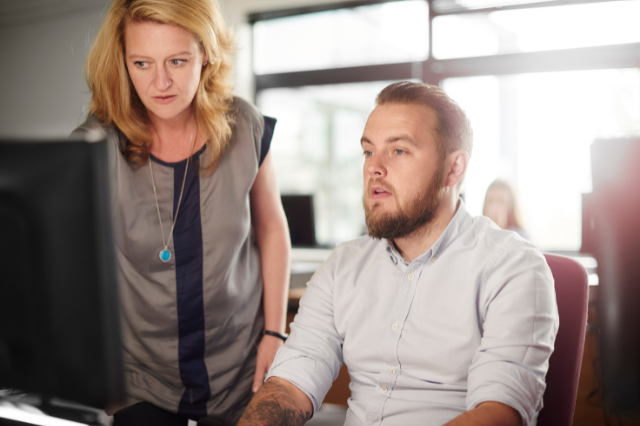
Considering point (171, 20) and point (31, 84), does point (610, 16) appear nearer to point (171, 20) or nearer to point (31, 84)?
point (171, 20)

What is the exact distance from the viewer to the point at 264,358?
1366mm

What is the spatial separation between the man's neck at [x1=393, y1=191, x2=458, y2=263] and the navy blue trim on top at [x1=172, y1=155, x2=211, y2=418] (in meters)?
0.51

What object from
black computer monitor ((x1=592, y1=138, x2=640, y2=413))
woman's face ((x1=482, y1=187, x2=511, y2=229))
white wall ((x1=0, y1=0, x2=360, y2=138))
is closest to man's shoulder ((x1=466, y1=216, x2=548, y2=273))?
black computer monitor ((x1=592, y1=138, x2=640, y2=413))

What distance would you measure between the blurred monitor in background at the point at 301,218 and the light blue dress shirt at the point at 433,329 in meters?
2.21

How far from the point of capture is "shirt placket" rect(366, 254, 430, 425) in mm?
1189

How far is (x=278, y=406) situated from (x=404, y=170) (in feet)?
2.04

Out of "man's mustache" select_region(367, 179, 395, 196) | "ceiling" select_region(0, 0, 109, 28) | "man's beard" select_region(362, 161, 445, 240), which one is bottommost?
"man's beard" select_region(362, 161, 445, 240)

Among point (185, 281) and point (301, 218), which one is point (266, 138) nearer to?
point (185, 281)

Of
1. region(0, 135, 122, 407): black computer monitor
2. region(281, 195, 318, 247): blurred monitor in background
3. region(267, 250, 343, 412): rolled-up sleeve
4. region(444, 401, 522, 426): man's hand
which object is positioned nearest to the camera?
region(0, 135, 122, 407): black computer monitor

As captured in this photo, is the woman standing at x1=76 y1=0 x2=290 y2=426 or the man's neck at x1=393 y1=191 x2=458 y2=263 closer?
the woman standing at x1=76 y1=0 x2=290 y2=426

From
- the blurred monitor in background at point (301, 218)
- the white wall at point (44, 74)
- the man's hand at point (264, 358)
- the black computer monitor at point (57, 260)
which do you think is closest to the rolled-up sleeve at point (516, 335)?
the man's hand at point (264, 358)

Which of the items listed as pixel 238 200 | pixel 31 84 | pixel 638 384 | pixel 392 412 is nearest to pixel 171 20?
pixel 238 200

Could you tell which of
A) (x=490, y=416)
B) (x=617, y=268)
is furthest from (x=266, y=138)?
(x=617, y=268)

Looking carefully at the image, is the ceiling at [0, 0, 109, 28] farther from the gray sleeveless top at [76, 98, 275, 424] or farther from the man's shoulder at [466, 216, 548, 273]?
the man's shoulder at [466, 216, 548, 273]
